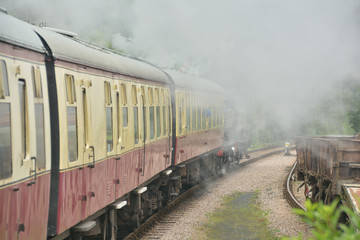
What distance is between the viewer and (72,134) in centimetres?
612

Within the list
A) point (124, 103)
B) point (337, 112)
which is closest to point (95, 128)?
point (124, 103)

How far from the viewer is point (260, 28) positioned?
29250 mm

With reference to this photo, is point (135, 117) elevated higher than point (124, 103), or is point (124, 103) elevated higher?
point (124, 103)

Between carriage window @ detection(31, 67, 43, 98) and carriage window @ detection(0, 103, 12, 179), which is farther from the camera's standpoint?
carriage window @ detection(31, 67, 43, 98)

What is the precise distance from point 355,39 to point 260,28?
5716 mm

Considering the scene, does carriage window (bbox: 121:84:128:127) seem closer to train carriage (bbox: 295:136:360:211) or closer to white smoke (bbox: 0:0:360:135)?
train carriage (bbox: 295:136:360:211)

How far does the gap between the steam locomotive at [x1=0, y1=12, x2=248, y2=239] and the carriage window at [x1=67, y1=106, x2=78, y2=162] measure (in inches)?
0.4

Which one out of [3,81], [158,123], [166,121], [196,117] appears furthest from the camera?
[196,117]

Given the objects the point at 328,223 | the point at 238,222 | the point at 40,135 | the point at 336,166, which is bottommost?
the point at 238,222

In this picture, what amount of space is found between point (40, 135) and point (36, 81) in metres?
0.51

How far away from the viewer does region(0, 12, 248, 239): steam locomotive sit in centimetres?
470

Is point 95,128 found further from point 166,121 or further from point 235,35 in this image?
point 235,35

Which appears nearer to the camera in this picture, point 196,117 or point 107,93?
point 107,93

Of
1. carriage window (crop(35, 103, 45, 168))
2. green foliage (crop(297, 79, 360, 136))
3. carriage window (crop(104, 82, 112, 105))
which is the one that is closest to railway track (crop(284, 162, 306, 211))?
carriage window (crop(104, 82, 112, 105))
